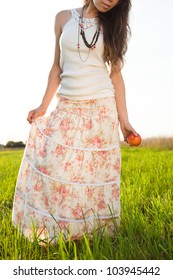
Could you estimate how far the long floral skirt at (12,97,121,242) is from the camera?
269 centimetres

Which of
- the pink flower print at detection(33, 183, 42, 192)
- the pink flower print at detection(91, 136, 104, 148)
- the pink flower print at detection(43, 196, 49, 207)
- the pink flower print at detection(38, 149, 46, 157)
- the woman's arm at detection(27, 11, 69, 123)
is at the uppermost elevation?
the woman's arm at detection(27, 11, 69, 123)

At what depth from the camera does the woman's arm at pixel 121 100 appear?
288cm

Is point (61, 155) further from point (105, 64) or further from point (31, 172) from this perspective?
point (105, 64)

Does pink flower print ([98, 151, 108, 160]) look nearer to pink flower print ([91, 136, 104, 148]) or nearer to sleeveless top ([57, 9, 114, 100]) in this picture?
pink flower print ([91, 136, 104, 148])

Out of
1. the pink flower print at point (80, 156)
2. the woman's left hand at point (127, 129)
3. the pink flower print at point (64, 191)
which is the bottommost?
the pink flower print at point (64, 191)

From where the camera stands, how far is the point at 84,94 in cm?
272

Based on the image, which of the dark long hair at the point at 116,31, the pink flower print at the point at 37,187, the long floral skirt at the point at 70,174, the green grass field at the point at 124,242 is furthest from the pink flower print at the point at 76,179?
the dark long hair at the point at 116,31

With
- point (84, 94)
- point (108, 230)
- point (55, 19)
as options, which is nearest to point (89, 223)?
point (108, 230)

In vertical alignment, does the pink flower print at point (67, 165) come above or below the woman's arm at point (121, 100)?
below

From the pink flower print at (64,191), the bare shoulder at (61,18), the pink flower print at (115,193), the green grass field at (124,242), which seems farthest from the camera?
the bare shoulder at (61,18)

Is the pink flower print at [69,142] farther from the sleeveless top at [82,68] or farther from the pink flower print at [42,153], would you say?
the sleeveless top at [82,68]

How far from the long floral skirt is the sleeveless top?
5cm

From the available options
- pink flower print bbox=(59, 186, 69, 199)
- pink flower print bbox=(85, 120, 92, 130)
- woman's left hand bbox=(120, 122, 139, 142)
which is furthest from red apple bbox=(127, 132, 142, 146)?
pink flower print bbox=(59, 186, 69, 199)
